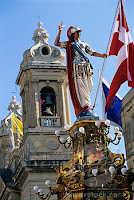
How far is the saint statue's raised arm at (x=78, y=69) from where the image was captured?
72.3 ft

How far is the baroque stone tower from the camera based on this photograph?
37531 millimetres

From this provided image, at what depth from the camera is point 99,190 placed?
66.0 feet

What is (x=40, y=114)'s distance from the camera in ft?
130

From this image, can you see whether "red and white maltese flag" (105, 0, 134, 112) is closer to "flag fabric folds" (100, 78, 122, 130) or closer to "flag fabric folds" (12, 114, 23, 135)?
"flag fabric folds" (100, 78, 122, 130)

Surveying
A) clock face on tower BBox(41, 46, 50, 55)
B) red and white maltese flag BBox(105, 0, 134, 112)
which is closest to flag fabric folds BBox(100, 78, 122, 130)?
red and white maltese flag BBox(105, 0, 134, 112)

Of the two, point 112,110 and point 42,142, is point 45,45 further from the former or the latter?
point 112,110

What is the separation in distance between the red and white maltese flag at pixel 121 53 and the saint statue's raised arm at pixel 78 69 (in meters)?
0.76

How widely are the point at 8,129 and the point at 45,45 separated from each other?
47.6ft

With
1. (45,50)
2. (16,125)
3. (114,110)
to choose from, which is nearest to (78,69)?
(114,110)

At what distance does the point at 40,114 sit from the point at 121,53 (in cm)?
1836

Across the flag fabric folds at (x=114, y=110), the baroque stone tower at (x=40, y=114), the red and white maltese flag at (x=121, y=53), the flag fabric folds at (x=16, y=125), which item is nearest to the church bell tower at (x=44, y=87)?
the baroque stone tower at (x=40, y=114)

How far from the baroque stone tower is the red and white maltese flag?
1620 cm

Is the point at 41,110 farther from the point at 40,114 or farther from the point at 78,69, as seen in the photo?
the point at 78,69

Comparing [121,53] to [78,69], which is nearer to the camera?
[121,53]
